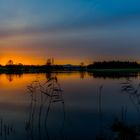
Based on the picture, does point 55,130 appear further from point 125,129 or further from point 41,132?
point 125,129

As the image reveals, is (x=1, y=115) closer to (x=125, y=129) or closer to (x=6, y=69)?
(x=125, y=129)

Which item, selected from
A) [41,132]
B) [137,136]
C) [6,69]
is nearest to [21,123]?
[41,132]

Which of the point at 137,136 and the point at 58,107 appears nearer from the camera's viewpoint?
the point at 137,136

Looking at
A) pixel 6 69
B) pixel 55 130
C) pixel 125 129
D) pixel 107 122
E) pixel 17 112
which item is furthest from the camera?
pixel 6 69

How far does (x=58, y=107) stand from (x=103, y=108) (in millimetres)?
2502

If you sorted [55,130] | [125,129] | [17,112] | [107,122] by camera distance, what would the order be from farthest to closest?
[17,112]
[107,122]
[55,130]
[125,129]

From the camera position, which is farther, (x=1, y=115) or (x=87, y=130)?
(x=1, y=115)

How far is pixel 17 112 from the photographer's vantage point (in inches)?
614

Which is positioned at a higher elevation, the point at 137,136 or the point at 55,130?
the point at 137,136

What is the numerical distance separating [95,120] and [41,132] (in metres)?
3.06

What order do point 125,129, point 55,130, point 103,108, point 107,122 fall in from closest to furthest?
point 125,129 → point 55,130 → point 107,122 → point 103,108

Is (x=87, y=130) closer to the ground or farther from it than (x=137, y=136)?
closer to the ground

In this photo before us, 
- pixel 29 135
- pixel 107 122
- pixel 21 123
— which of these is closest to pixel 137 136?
pixel 29 135

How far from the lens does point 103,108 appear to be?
17.1m
